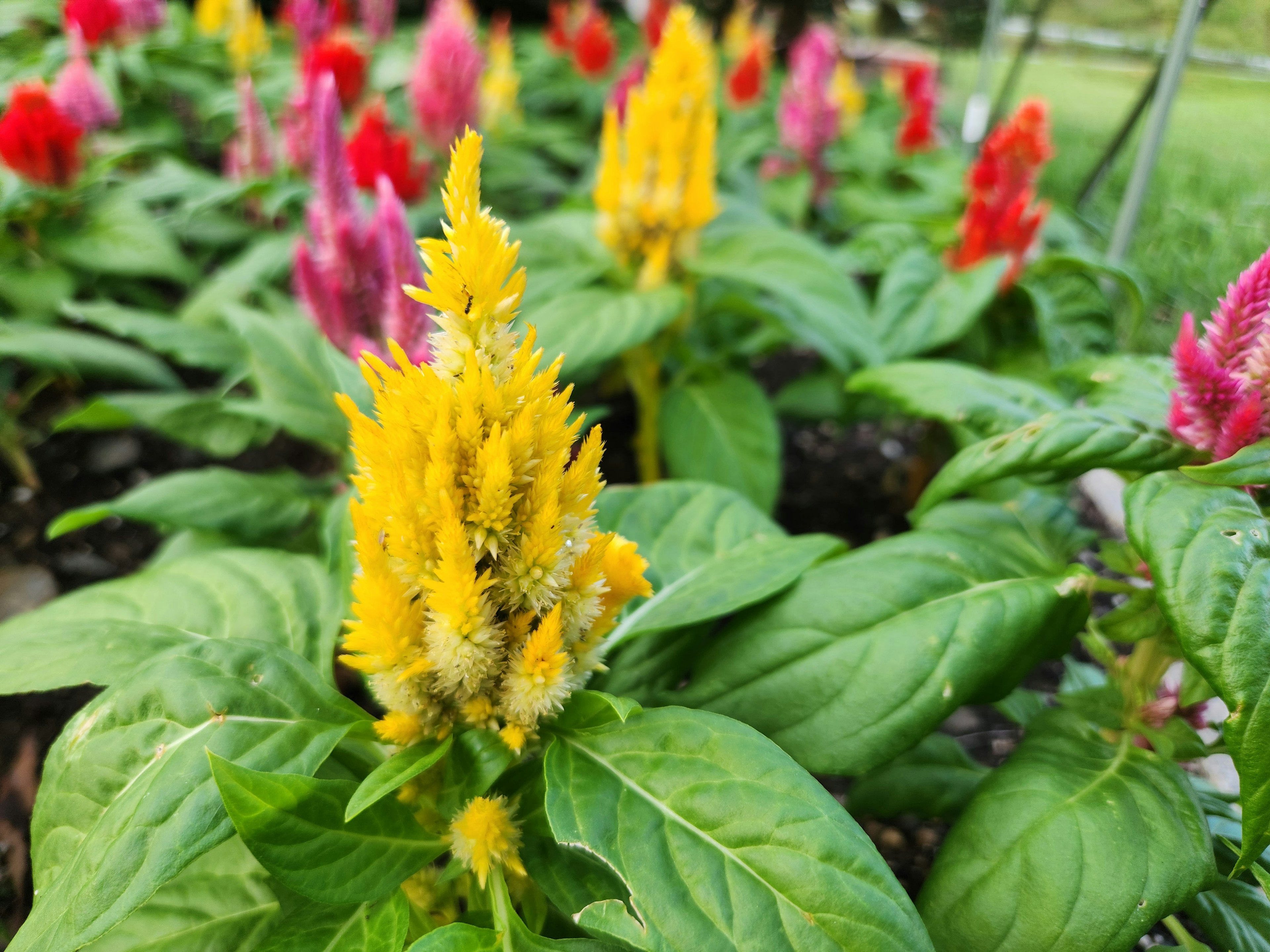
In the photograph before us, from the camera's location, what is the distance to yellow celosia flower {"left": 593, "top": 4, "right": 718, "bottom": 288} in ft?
4.89

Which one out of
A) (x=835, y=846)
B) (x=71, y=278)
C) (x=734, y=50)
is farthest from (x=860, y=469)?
(x=734, y=50)

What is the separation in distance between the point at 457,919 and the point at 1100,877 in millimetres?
683

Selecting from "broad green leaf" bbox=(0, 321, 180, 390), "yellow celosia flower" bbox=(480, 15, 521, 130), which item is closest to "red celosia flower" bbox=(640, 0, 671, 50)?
"yellow celosia flower" bbox=(480, 15, 521, 130)

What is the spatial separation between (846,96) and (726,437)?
7.39ft

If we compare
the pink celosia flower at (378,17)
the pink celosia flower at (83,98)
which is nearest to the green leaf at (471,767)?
the pink celosia flower at (83,98)

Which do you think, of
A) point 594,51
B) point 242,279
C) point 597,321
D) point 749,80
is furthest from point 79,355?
point 749,80

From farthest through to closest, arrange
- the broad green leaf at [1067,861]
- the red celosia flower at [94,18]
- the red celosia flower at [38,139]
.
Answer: the red celosia flower at [94,18] → the red celosia flower at [38,139] → the broad green leaf at [1067,861]

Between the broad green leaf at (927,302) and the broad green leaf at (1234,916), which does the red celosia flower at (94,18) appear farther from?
the broad green leaf at (1234,916)

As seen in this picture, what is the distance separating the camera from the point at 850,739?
837mm

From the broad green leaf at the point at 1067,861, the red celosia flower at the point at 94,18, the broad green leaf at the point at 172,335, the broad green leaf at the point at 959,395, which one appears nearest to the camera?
the broad green leaf at the point at 1067,861

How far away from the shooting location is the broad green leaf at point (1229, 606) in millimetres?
684

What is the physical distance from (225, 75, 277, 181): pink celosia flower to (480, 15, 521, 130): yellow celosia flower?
2.35ft

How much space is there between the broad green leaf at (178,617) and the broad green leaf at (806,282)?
1.01 m

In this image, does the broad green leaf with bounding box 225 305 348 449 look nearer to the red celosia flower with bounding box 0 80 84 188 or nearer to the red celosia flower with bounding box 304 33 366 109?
the red celosia flower with bounding box 0 80 84 188
